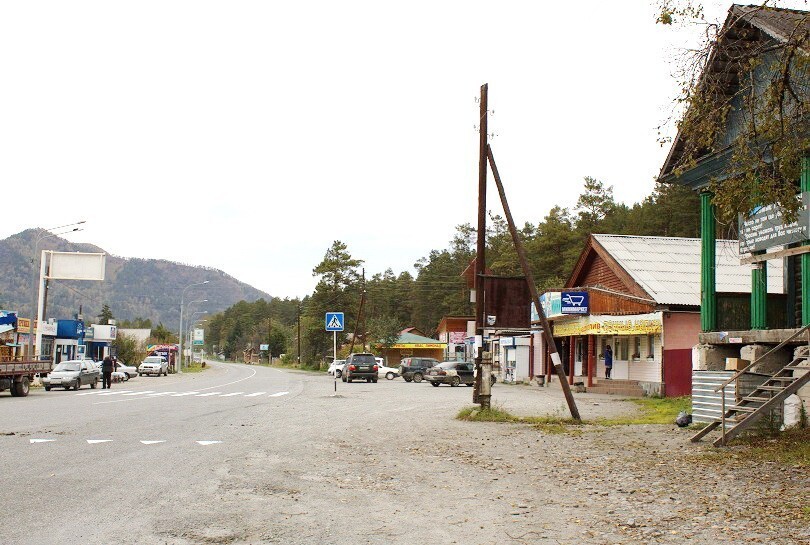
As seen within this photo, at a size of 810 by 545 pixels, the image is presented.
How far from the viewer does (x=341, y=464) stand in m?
11.9

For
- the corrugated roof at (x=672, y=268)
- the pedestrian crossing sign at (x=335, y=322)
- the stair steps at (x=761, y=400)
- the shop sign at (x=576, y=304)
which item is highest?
the corrugated roof at (x=672, y=268)

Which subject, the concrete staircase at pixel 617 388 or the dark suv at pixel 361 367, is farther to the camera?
the dark suv at pixel 361 367

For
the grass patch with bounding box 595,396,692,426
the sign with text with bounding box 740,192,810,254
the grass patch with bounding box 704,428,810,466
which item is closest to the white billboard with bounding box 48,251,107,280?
the grass patch with bounding box 595,396,692,426

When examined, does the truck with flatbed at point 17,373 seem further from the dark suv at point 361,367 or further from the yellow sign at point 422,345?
the yellow sign at point 422,345

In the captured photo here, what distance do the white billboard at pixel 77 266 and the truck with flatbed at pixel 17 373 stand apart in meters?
20.3

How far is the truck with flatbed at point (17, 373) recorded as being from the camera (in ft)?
99.7

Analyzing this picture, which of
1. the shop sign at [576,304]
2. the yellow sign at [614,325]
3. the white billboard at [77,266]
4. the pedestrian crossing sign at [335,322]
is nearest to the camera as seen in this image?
the pedestrian crossing sign at [335,322]

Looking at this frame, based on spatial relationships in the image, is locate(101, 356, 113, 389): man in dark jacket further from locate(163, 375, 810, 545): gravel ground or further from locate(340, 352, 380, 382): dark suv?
locate(163, 375, 810, 545): gravel ground

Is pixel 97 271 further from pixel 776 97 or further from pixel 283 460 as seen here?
pixel 776 97

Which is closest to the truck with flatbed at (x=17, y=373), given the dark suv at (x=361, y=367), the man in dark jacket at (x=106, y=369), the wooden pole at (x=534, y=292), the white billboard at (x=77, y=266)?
the man in dark jacket at (x=106, y=369)

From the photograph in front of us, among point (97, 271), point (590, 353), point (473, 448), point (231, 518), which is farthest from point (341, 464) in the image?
point (97, 271)

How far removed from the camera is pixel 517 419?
1942 cm

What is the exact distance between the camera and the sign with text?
14.2 m

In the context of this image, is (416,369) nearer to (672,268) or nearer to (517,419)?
(672,268)
